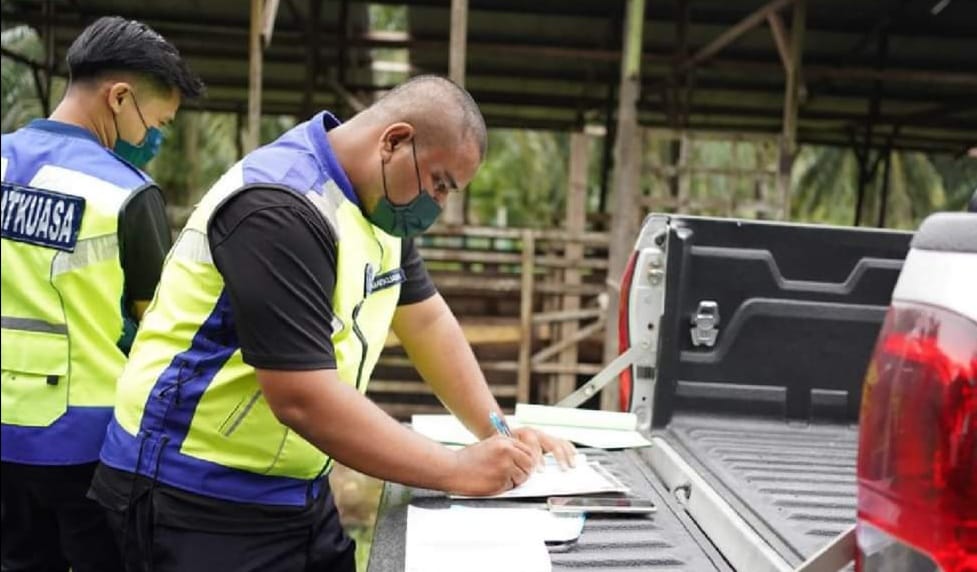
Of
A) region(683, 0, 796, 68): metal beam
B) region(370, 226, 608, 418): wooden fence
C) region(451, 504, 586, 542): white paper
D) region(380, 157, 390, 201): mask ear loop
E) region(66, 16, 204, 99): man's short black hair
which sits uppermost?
region(683, 0, 796, 68): metal beam

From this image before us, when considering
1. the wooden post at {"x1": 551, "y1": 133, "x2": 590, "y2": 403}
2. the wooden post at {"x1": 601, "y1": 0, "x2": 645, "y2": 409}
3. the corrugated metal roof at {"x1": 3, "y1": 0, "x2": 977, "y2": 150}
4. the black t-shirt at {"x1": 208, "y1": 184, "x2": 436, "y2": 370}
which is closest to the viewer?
the black t-shirt at {"x1": 208, "y1": 184, "x2": 436, "y2": 370}

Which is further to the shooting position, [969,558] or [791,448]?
[791,448]

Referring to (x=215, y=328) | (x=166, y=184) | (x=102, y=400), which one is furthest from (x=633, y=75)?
(x=166, y=184)

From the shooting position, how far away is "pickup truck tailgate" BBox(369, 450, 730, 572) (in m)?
1.47

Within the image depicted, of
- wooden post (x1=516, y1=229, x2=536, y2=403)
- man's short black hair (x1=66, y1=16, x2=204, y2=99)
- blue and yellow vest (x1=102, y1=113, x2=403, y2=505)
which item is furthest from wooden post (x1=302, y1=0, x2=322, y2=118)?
blue and yellow vest (x1=102, y1=113, x2=403, y2=505)

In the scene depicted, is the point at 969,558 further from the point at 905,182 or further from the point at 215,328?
the point at 905,182

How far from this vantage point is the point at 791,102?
6.33m

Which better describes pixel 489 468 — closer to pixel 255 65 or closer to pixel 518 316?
pixel 255 65

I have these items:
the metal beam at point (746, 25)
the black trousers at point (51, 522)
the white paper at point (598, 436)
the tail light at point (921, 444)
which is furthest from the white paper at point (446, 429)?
the metal beam at point (746, 25)

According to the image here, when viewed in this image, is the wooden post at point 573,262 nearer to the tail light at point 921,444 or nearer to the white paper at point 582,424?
the white paper at point 582,424

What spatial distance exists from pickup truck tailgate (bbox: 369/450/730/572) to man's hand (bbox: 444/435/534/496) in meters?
0.08

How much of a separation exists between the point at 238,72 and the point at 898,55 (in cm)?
658

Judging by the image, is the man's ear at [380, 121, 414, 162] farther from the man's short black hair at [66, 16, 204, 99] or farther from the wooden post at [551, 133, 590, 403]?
the wooden post at [551, 133, 590, 403]

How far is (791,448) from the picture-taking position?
7.18 ft
